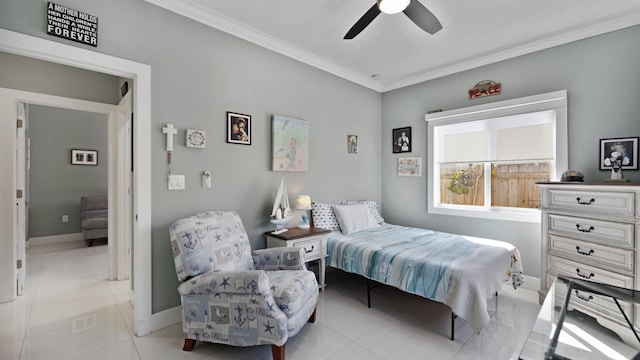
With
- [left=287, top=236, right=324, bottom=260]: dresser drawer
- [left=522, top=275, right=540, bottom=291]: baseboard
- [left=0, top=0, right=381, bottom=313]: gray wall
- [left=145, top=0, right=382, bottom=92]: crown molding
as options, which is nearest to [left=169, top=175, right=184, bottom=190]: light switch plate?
[left=0, top=0, right=381, bottom=313]: gray wall

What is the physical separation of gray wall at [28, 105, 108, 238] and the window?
6.37 metres

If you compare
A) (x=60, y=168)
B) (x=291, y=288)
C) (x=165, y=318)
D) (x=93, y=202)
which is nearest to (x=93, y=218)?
(x=93, y=202)

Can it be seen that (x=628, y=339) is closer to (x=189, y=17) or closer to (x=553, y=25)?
(x=553, y=25)

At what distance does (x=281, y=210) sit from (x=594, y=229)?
284 cm

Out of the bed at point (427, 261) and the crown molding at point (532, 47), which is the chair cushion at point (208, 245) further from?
the crown molding at point (532, 47)

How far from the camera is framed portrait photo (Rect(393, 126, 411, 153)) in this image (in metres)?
4.18

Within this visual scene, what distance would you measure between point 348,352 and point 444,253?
121cm

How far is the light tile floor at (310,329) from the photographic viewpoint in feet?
6.55

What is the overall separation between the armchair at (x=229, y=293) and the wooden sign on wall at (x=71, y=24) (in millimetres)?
1487

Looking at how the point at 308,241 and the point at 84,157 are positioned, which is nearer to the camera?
the point at 308,241

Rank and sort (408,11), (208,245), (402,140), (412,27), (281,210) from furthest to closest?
1. (402,140)
2. (281,210)
3. (412,27)
4. (208,245)
5. (408,11)

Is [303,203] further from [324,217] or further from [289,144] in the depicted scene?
[289,144]

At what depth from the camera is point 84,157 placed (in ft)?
18.1

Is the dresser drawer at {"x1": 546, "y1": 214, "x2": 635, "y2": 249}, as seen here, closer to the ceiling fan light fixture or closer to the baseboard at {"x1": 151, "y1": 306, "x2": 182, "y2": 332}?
the ceiling fan light fixture
